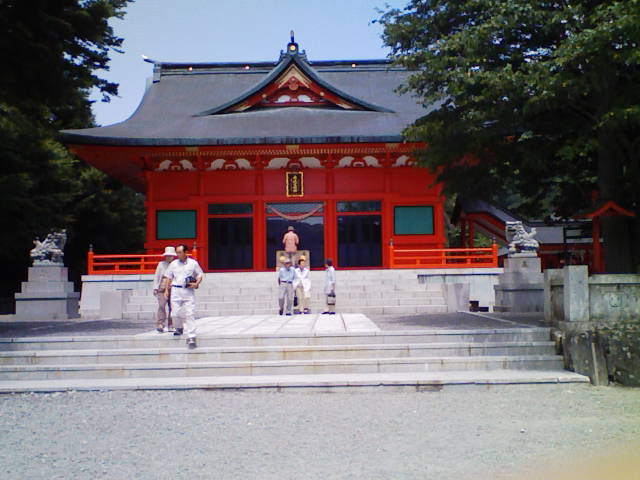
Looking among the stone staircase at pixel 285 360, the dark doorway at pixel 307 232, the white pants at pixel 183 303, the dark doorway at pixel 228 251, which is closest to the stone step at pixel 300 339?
the stone staircase at pixel 285 360

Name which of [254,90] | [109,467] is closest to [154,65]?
[254,90]

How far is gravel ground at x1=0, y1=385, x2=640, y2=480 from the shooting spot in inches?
185

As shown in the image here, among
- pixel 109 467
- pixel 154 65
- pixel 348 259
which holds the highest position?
pixel 154 65

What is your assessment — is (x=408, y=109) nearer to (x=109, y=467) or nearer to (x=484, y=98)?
(x=484, y=98)

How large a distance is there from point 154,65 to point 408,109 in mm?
12162

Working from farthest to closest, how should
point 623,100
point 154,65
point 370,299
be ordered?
point 154,65 → point 370,299 → point 623,100

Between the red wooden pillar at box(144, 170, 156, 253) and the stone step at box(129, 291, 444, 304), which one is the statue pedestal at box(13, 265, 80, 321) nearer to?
the stone step at box(129, 291, 444, 304)

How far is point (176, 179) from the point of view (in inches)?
848

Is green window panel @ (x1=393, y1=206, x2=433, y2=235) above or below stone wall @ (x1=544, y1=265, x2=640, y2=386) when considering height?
above

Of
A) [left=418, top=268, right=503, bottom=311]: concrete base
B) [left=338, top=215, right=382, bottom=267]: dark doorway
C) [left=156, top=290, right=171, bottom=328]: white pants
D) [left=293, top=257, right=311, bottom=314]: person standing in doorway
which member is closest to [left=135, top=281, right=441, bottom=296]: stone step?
[left=418, top=268, right=503, bottom=311]: concrete base

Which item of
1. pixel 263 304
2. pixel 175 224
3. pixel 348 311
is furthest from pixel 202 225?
pixel 348 311

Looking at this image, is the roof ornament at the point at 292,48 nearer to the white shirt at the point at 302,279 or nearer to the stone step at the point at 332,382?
the white shirt at the point at 302,279

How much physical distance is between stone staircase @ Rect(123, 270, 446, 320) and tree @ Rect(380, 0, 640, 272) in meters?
4.96

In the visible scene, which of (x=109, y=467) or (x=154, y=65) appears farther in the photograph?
(x=154, y=65)
